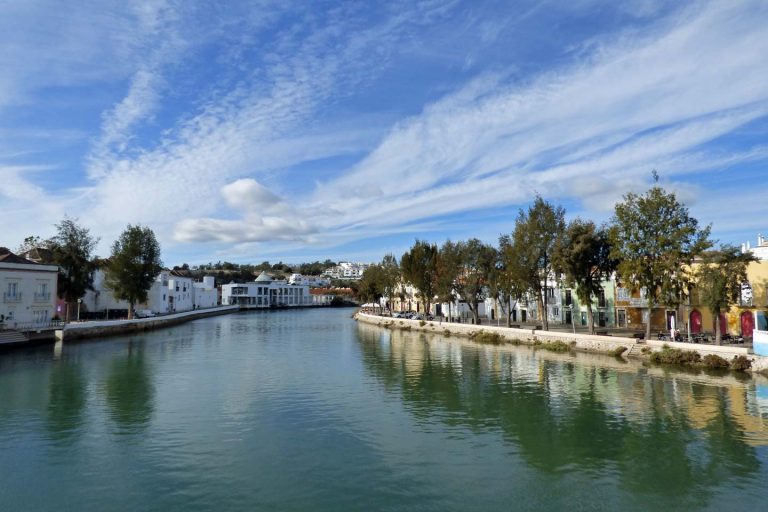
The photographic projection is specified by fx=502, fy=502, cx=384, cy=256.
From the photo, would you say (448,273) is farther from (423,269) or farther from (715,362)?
(715,362)

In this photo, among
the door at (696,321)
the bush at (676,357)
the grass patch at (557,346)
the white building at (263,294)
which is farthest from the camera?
the white building at (263,294)

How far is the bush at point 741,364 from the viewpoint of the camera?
2961 centimetres

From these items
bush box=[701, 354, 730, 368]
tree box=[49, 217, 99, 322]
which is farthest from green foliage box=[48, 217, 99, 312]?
bush box=[701, 354, 730, 368]

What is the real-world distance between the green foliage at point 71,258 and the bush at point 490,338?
47662 millimetres

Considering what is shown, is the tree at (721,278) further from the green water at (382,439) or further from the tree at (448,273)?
the tree at (448,273)

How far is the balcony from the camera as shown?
171 ft

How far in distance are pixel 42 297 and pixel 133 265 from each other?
1752 centimetres

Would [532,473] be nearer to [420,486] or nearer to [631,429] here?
[420,486]

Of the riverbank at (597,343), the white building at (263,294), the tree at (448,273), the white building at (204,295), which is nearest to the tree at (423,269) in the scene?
the tree at (448,273)

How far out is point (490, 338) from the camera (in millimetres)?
49250

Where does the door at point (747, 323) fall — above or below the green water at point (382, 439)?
above

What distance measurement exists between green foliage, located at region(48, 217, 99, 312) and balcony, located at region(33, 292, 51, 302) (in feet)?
23.3

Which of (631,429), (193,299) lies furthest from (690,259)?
(193,299)

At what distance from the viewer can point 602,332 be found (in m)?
47.0
